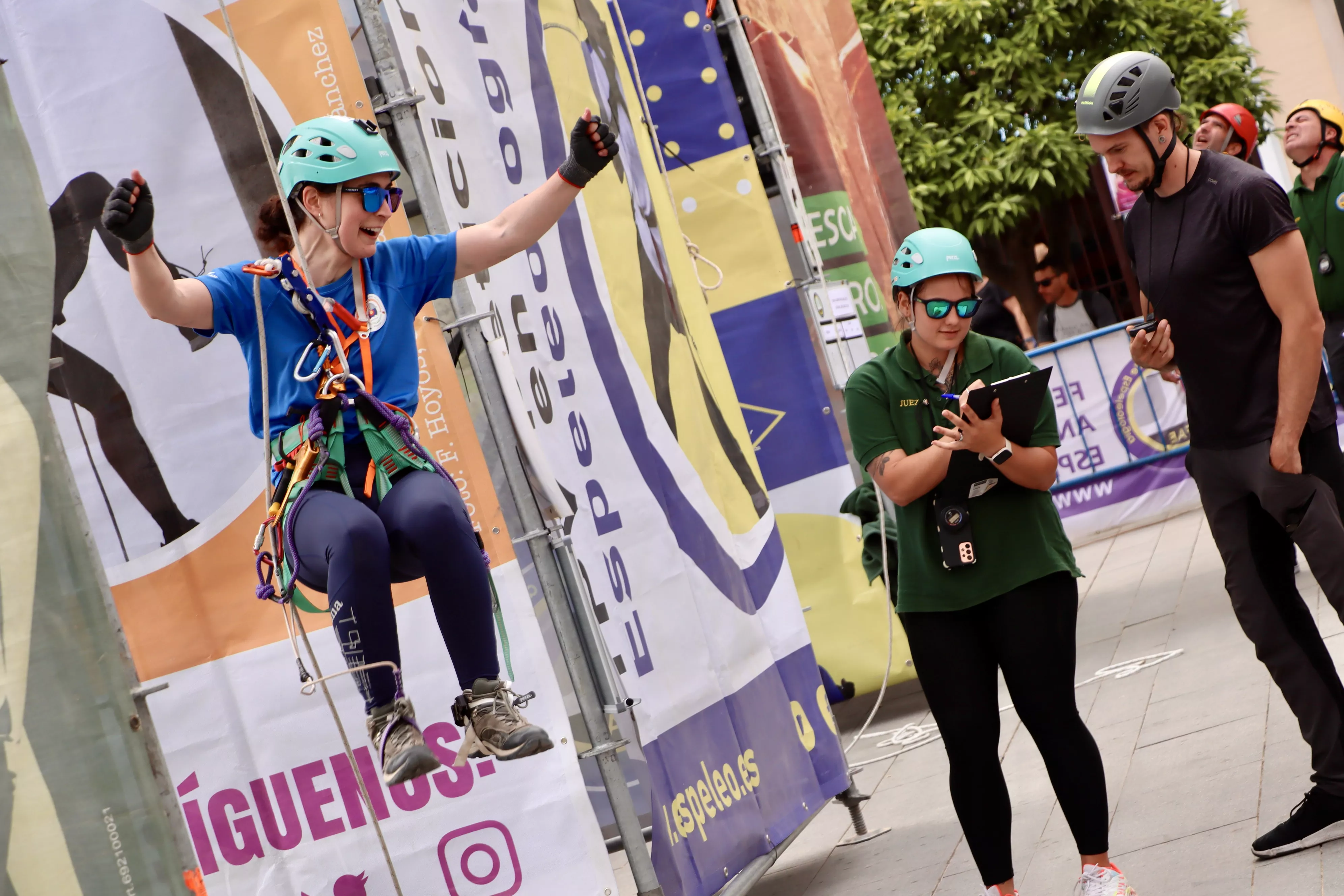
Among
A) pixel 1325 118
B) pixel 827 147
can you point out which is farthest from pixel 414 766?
pixel 827 147

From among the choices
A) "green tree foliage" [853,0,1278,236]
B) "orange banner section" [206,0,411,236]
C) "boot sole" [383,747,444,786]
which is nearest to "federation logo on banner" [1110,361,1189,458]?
"green tree foliage" [853,0,1278,236]

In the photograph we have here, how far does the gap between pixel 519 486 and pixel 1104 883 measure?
2.04m

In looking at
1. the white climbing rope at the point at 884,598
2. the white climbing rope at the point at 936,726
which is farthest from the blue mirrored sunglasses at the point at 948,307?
the white climbing rope at the point at 936,726

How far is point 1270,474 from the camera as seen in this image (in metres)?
4.34

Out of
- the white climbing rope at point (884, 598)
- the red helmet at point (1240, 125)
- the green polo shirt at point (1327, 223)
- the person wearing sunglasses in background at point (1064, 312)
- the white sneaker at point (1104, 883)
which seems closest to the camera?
the white sneaker at point (1104, 883)

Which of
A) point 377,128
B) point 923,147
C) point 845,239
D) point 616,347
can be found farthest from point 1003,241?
point 377,128

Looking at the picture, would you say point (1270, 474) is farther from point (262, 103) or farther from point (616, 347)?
point (262, 103)

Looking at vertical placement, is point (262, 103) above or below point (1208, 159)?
above

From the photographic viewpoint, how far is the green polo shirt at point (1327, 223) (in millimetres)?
7254

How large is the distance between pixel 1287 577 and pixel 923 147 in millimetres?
15926

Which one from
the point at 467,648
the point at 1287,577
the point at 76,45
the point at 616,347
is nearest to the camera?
the point at 467,648

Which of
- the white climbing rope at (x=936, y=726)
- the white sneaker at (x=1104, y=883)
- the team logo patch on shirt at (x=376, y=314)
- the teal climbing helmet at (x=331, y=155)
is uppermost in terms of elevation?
the teal climbing helmet at (x=331, y=155)

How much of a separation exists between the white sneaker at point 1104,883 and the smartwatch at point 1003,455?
123cm

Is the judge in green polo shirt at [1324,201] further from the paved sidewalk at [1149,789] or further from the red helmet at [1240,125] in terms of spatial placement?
the paved sidewalk at [1149,789]
